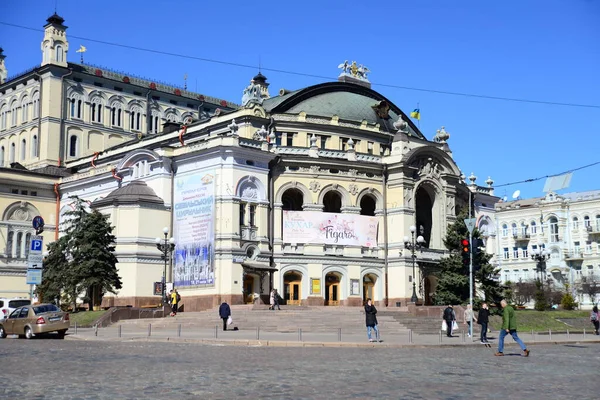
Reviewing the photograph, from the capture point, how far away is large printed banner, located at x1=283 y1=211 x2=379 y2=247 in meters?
60.1

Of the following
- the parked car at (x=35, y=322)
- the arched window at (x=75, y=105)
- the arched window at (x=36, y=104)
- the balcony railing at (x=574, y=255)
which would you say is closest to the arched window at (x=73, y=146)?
the arched window at (x=75, y=105)

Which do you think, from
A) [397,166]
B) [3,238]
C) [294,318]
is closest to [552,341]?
[294,318]

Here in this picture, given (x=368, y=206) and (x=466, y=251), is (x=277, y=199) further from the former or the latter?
(x=466, y=251)

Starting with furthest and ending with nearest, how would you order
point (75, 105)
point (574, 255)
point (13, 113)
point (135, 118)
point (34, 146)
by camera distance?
1. point (574, 255)
2. point (135, 118)
3. point (13, 113)
4. point (75, 105)
5. point (34, 146)

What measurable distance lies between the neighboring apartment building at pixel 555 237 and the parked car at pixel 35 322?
67892mm

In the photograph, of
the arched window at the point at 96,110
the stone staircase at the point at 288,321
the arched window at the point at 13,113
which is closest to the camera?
the stone staircase at the point at 288,321

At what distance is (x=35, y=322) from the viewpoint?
34.1 meters

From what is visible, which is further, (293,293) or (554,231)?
(554,231)

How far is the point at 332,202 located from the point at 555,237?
47232 millimetres

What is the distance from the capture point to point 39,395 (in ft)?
45.2

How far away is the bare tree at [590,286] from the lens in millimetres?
91188

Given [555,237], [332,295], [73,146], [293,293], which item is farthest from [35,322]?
[555,237]

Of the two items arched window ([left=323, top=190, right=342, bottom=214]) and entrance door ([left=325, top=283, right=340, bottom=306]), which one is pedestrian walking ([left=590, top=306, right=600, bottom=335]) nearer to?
entrance door ([left=325, top=283, right=340, bottom=306])

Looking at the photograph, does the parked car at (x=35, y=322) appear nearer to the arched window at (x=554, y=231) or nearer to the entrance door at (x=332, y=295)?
the entrance door at (x=332, y=295)
